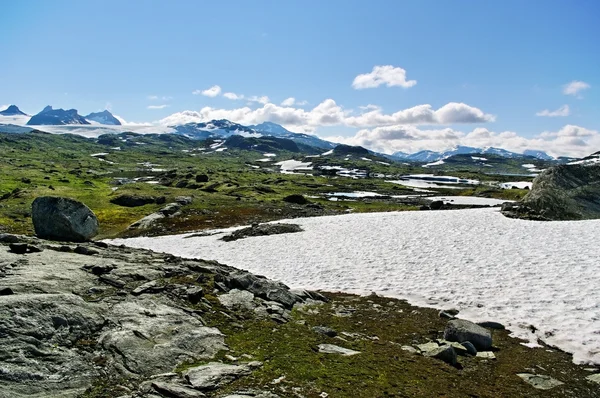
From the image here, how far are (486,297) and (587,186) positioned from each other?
120ft

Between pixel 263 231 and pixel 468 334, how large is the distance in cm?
3123

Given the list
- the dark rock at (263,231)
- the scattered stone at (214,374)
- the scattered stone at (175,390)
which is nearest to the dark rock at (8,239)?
the scattered stone at (214,374)

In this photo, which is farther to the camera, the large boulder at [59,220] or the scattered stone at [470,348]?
the large boulder at [59,220]

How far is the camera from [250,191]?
11956 centimetres

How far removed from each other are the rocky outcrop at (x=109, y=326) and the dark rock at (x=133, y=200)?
7284cm

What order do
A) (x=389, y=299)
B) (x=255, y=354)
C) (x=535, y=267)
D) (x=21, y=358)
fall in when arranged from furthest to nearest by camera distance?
(x=535, y=267) → (x=389, y=299) → (x=255, y=354) → (x=21, y=358)

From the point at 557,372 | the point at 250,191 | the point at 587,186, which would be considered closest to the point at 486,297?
the point at 557,372

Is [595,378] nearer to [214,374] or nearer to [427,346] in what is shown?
[427,346]

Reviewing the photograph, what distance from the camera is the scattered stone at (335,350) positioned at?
14.0m

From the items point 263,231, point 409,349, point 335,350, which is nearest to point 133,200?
point 263,231

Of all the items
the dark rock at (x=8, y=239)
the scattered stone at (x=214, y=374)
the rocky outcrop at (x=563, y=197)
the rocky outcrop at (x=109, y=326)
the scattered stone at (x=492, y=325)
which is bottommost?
the scattered stone at (x=492, y=325)

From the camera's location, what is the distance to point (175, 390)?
997cm

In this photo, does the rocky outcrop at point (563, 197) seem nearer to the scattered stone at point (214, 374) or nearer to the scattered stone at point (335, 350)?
the scattered stone at point (335, 350)

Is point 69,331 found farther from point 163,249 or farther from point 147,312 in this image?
point 163,249
